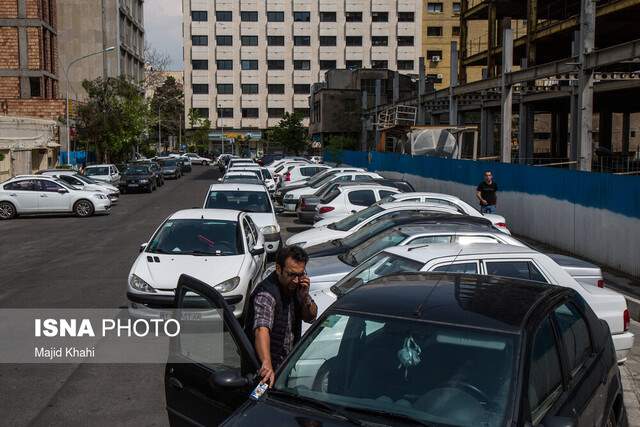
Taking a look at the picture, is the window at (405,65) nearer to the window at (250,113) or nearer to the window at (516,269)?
the window at (250,113)

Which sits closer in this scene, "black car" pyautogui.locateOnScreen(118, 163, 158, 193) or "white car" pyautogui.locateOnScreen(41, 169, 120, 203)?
"white car" pyautogui.locateOnScreen(41, 169, 120, 203)

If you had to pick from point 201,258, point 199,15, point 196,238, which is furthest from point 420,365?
point 199,15

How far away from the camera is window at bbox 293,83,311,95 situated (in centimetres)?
10675

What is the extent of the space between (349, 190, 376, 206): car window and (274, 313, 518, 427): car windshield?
1537cm

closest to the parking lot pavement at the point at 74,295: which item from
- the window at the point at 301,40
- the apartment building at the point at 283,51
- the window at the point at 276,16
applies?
the apartment building at the point at 283,51

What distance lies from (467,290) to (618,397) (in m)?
1.70

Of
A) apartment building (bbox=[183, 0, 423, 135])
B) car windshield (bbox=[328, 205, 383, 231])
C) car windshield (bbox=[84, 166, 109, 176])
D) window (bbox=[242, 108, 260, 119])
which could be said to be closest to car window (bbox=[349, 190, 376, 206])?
car windshield (bbox=[328, 205, 383, 231])

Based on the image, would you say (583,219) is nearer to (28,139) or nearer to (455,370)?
(455,370)

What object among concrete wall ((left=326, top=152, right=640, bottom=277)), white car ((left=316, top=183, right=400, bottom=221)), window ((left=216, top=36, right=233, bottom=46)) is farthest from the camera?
window ((left=216, top=36, right=233, bottom=46))

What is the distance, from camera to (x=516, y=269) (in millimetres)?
8367

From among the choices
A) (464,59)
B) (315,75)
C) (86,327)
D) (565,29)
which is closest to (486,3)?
(464,59)

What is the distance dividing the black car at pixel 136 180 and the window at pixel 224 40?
210 ft

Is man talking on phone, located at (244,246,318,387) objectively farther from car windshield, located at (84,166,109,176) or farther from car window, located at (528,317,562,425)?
car windshield, located at (84,166,109,176)

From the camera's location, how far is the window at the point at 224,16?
344 feet
